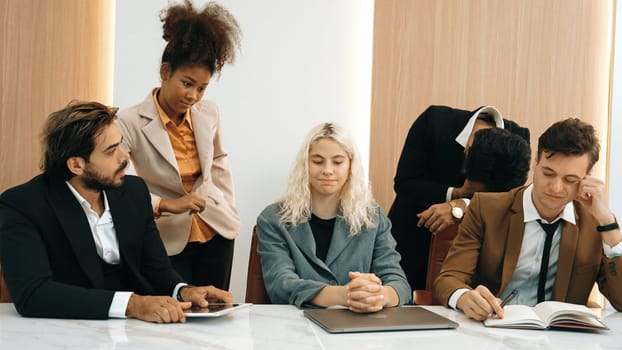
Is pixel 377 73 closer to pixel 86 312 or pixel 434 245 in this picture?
pixel 434 245

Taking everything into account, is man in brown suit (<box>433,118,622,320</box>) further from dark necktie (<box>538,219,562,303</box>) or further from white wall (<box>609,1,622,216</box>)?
white wall (<box>609,1,622,216</box>)

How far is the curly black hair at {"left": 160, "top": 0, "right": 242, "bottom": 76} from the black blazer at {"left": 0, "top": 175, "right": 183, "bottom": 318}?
24.0 inches

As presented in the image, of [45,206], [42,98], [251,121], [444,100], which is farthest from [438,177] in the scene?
[42,98]

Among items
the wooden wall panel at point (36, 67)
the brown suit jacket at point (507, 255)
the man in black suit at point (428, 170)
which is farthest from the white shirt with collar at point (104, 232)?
the wooden wall panel at point (36, 67)

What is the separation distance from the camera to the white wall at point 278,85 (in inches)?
159

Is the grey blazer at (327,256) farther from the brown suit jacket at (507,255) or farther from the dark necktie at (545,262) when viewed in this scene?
the dark necktie at (545,262)

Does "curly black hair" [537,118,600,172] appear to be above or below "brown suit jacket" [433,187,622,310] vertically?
above

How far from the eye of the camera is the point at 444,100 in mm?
4086

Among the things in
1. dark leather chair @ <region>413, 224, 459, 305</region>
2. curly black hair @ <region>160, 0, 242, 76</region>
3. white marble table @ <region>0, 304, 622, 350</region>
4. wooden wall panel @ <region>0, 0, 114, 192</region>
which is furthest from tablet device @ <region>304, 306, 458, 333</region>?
wooden wall panel @ <region>0, 0, 114, 192</region>

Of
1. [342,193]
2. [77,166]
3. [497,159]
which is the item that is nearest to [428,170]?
[497,159]

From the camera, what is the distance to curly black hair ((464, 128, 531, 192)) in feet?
8.76

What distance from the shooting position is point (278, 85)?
4070 millimetres

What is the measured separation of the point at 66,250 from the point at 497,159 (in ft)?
5.73

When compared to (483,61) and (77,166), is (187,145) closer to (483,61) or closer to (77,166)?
(77,166)
